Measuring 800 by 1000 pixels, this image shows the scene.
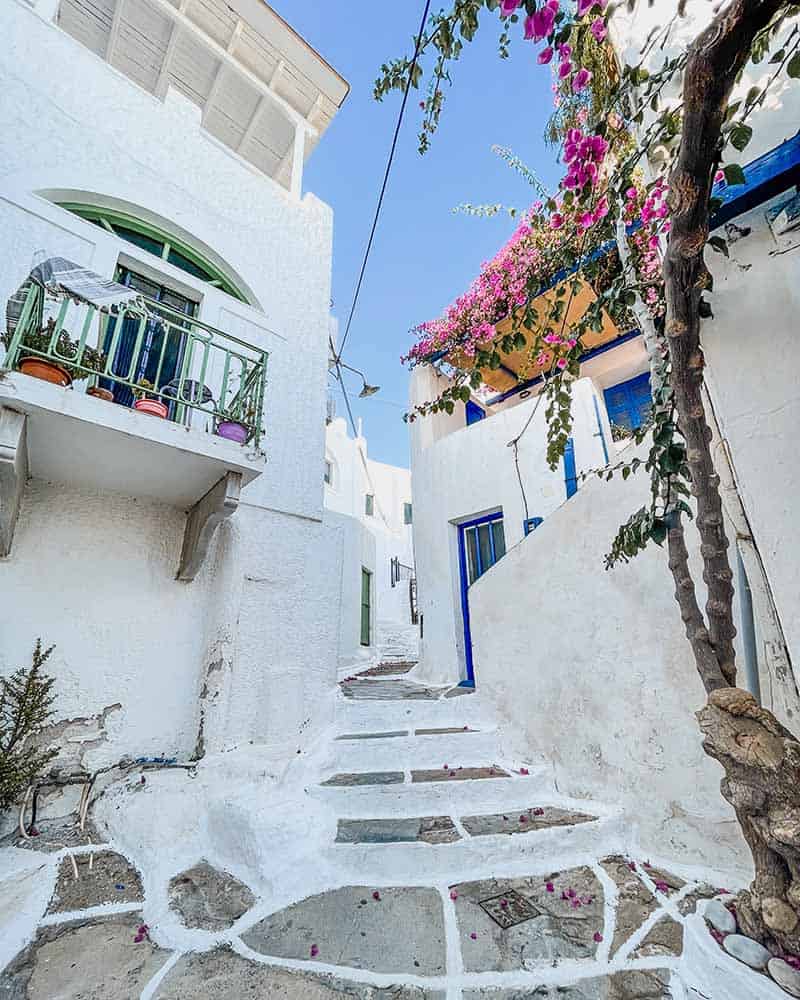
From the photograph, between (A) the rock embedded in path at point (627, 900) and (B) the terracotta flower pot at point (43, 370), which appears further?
(B) the terracotta flower pot at point (43, 370)

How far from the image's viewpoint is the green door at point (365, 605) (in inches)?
400

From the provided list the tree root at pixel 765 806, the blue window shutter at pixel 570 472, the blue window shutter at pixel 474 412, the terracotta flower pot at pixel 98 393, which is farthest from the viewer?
the blue window shutter at pixel 474 412

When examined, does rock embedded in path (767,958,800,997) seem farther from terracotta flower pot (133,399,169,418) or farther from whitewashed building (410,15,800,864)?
terracotta flower pot (133,399,169,418)

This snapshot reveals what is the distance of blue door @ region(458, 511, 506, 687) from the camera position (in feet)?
20.4

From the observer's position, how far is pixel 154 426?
3.07 meters

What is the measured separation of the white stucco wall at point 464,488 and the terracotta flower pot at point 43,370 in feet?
15.5

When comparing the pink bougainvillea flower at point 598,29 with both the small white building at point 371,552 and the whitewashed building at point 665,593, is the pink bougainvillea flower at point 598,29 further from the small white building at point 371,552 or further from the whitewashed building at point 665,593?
the small white building at point 371,552

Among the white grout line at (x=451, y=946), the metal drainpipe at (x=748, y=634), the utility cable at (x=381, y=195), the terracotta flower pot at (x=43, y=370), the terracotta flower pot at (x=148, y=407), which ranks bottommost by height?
the white grout line at (x=451, y=946)

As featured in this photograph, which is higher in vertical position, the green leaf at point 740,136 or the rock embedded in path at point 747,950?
the green leaf at point 740,136

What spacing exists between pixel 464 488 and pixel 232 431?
3812 mm

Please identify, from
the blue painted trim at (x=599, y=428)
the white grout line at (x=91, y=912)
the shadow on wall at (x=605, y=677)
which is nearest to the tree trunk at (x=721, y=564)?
the shadow on wall at (x=605, y=677)

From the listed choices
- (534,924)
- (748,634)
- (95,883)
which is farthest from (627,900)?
(95,883)

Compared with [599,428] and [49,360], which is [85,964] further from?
[599,428]

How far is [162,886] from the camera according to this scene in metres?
2.42
